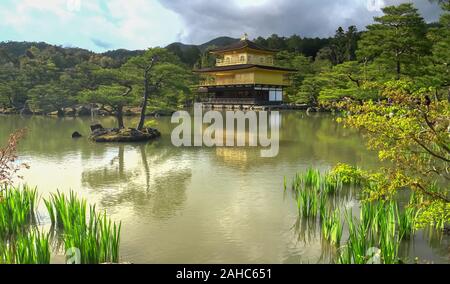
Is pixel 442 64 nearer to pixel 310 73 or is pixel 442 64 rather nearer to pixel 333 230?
pixel 333 230

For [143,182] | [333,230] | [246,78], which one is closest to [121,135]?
[143,182]

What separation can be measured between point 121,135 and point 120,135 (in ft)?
0.17

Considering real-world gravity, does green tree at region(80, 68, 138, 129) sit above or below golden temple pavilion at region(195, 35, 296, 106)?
below

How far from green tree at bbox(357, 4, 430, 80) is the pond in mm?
9436

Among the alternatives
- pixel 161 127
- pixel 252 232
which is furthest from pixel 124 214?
pixel 161 127

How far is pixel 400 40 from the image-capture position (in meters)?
27.1

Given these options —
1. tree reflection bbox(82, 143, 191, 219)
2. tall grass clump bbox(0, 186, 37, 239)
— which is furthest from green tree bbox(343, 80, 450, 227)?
tall grass clump bbox(0, 186, 37, 239)

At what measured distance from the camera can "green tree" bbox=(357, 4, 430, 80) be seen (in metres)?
27.4

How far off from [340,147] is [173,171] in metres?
9.18

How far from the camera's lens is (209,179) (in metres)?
12.5

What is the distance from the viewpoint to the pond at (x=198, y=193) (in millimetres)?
7008

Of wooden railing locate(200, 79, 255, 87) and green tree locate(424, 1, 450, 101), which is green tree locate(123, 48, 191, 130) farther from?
wooden railing locate(200, 79, 255, 87)

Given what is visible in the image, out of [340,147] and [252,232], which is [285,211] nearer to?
[252,232]

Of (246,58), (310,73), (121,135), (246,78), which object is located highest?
(246,58)
